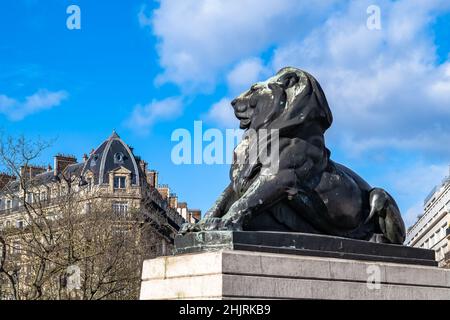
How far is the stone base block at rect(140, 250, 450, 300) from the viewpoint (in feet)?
25.7

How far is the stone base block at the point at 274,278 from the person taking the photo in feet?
25.7

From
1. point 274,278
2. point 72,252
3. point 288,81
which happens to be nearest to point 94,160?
point 72,252

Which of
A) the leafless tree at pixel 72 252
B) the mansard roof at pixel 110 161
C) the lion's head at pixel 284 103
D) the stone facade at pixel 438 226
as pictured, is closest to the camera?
the lion's head at pixel 284 103

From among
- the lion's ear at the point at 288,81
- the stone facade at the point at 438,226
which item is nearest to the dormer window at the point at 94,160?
the stone facade at the point at 438,226

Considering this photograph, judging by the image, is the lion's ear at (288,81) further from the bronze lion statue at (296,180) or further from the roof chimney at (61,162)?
the roof chimney at (61,162)

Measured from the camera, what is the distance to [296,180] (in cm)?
936

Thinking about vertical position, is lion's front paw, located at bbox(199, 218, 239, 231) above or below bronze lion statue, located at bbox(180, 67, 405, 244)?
below

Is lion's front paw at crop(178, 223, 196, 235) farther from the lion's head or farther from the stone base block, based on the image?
the lion's head

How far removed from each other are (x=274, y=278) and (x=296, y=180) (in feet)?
5.31

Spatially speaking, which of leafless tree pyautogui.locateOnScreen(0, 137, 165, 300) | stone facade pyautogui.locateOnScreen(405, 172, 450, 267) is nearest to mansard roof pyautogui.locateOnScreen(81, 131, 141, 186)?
stone facade pyautogui.locateOnScreen(405, 172, 450, 267)

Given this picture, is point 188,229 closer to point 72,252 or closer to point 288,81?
point 288,81

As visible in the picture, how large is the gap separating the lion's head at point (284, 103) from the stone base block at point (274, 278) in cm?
192

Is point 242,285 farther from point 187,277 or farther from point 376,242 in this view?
point 376,242
